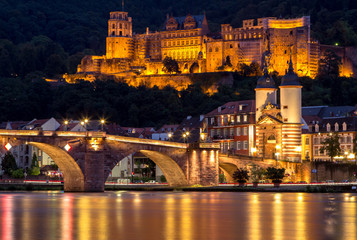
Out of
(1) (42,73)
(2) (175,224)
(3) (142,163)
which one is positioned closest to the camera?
(2) (175,224)

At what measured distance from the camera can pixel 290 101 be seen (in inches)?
3738

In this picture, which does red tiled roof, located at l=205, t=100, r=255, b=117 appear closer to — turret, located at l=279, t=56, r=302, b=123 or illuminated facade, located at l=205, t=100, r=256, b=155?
illuminated facade, located at l=205, t=100, r=256, b=155

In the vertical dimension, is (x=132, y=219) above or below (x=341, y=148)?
below

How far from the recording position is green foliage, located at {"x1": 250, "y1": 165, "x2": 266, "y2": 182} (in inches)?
3420

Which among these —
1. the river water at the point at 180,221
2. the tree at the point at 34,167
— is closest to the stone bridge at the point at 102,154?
the river water at the point at 180,221

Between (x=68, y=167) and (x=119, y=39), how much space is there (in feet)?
396

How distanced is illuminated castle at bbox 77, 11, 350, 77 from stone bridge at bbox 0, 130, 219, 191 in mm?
80938

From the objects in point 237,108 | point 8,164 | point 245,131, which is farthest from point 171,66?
point 245,131

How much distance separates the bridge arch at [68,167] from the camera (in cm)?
7106

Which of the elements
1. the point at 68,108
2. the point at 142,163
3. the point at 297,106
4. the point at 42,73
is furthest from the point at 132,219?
the point at 42,73

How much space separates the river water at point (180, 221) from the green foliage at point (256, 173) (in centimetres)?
3558

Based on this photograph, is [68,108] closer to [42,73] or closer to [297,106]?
[42,73]

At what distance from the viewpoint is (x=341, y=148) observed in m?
107

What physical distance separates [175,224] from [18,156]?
299 ft
